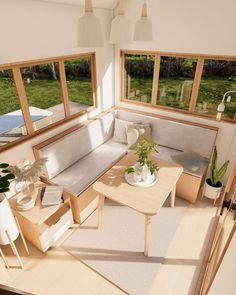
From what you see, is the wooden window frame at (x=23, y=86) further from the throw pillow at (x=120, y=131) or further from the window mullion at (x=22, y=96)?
the throw pillow at (x=120, y=131)

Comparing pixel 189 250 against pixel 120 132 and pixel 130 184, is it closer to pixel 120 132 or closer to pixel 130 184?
pixel 130 184

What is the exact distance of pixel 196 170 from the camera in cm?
295

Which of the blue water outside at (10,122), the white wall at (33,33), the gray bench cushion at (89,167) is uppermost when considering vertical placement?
the white wall at (33,33)

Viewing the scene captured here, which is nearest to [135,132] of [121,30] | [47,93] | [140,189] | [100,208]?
[140,189]

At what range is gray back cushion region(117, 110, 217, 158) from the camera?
3.19 m

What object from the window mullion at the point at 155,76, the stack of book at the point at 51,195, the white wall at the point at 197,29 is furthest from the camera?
the window mullion at the point at 155,76

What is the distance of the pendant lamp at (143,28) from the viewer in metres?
1.78

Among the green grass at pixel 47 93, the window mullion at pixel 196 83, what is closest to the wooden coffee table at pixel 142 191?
the window mullion at pixel 196 83

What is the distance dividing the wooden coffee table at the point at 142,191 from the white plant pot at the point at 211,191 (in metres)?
0.69

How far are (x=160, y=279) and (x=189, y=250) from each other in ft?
1.67

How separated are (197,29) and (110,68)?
1534 millimetres

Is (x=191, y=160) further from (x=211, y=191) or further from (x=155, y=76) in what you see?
(x=155, y=76)

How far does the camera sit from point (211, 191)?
9.88 feet

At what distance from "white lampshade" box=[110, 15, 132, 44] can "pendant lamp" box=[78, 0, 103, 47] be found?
0.94 feet
